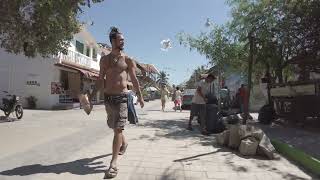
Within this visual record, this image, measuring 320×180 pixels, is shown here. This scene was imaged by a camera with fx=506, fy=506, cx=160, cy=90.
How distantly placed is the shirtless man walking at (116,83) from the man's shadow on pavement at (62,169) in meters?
0.56

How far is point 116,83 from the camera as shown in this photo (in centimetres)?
733

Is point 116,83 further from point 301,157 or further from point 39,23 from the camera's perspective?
point 39,23

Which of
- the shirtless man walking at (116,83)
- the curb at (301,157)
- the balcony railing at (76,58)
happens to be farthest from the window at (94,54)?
the shirtless man walking at (116,83)

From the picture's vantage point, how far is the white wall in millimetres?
30625

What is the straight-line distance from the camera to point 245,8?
1867 centimetres

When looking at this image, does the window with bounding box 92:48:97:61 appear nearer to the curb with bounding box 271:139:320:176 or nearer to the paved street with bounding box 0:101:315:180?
the paved street with bounding box 0:101:315:180

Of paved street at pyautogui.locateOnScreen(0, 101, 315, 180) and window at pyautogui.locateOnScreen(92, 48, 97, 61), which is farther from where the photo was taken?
window at pyautogui.locateOnScreen(92, 48, 97, 61)

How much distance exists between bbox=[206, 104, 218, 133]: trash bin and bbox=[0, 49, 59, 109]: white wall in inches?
733

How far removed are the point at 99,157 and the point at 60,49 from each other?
35.0 feet

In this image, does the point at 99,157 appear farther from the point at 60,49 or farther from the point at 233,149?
the point at 60,49

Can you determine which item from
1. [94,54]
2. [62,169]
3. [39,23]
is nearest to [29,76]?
[94,54]

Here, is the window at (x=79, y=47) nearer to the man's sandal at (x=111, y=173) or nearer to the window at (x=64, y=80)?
the window at (x=64, y=80)

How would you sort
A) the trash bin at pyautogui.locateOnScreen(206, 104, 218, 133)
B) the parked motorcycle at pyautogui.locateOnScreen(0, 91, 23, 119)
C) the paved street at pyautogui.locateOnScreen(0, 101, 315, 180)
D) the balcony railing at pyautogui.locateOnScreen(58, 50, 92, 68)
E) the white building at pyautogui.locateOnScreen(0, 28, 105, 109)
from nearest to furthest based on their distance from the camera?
the paved street at pyautogui.locateOnScreen(0, 101, 315, 180) → the trash bin at pyautogui.locateOnScreen(206, 104, 218, 133) → the parked motorcycle at pyautogui.locateOnScreen(0, 91, 23, 119) → the white building at pyautogui.locateOnScreen(0, 28, 105, 109) → the balcony railing at pyautogui.locateOnScreen(58, 50, 92, 68)

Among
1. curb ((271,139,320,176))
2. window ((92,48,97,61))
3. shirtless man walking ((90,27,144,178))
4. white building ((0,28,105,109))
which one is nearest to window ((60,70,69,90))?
white building ((0,28,105,109))
